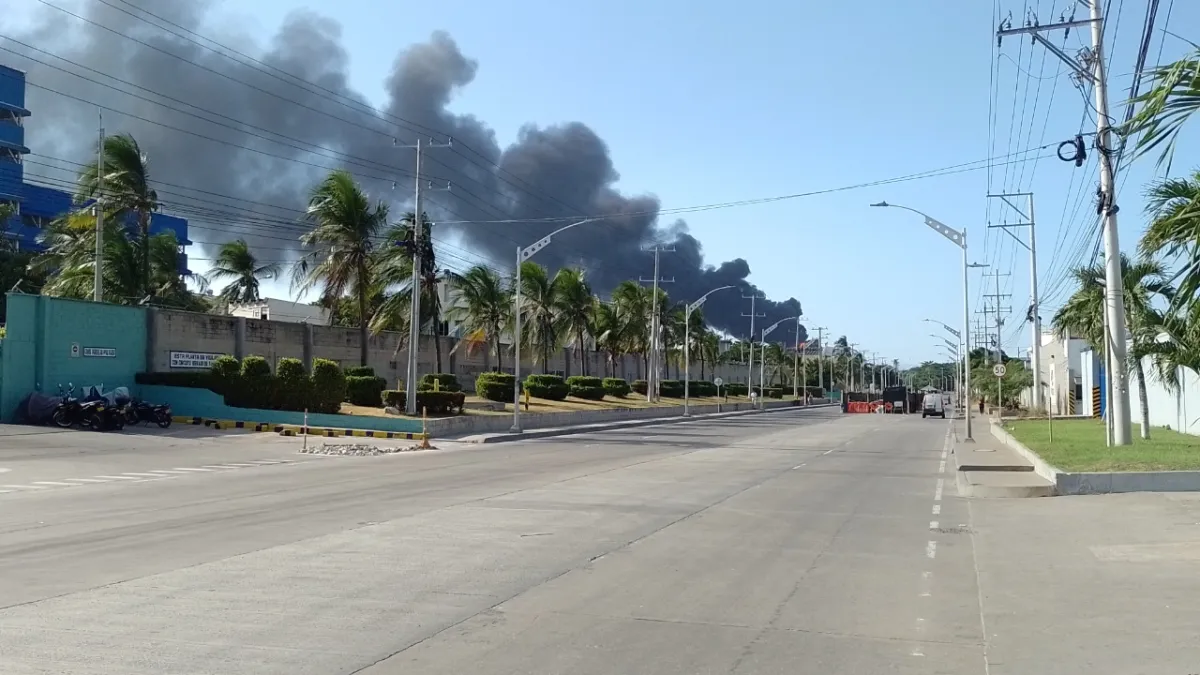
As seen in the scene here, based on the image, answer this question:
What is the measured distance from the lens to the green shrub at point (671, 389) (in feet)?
262

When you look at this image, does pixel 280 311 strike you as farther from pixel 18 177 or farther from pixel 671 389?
pixel 671 389

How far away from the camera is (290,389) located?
3894 centimetres

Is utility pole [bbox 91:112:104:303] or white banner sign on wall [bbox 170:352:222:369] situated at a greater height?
utility pole [bbox 91:112:104:303]

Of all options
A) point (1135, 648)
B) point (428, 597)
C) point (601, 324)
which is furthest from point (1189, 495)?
point (601, 324)

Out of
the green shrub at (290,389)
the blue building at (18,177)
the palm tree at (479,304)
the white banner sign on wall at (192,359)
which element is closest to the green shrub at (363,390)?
the green shrub at (290,389)

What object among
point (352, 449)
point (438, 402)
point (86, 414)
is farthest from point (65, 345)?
point (438, 402)

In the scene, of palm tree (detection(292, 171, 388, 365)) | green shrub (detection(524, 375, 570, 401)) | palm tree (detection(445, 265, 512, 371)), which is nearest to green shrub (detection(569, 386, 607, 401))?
green shrub (detection(524, 375, 570, 401))

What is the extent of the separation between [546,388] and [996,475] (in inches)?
1390

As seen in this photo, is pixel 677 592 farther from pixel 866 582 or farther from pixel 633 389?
pixel 633 389

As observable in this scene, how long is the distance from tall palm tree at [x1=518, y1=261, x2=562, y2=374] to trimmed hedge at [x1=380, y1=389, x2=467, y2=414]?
875 inches

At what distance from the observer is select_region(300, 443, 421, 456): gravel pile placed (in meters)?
29.9

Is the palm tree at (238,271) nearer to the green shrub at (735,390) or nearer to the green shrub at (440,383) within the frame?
the green shrub at (440,383)

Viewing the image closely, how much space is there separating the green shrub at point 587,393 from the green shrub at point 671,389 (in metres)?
17.1

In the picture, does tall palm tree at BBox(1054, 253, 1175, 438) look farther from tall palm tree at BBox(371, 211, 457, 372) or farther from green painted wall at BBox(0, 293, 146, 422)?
green painted wall at BBox(0, 293, 146, 422)
